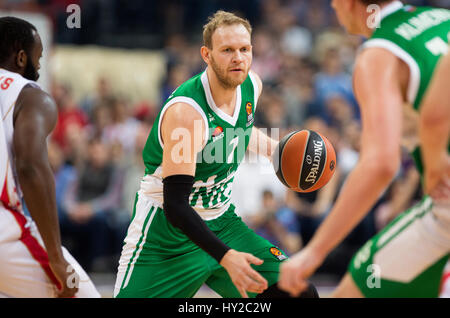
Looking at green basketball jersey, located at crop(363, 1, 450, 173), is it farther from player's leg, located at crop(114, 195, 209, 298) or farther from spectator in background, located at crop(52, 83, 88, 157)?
spectator in background, located at crop(52, 83, 88, 157)

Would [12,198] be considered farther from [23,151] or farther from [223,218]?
[223,218]

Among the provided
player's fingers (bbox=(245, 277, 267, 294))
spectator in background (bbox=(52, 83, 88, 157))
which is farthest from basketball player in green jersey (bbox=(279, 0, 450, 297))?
spectator in background (bbox=(52, 83, 88, 157))

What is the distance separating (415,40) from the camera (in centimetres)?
271

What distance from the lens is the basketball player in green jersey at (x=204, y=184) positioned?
3.84 metres

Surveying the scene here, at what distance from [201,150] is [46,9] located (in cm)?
900

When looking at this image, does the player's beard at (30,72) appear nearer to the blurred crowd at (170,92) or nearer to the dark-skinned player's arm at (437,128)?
the dark-skinned player's arm at (437,128)

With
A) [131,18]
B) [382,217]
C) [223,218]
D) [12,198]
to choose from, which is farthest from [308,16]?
[12,198]

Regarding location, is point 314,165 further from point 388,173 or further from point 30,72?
point 30,72

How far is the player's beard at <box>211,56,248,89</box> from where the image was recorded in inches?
155

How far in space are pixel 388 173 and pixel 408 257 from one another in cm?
45

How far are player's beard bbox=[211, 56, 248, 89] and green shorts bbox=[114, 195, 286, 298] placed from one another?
0.90 meters

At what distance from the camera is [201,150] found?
12.6 feet

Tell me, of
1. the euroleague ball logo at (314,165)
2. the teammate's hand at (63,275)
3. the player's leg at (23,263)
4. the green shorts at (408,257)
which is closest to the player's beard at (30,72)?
the player's leg at (23,263)

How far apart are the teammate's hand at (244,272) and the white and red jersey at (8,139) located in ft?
3.84
